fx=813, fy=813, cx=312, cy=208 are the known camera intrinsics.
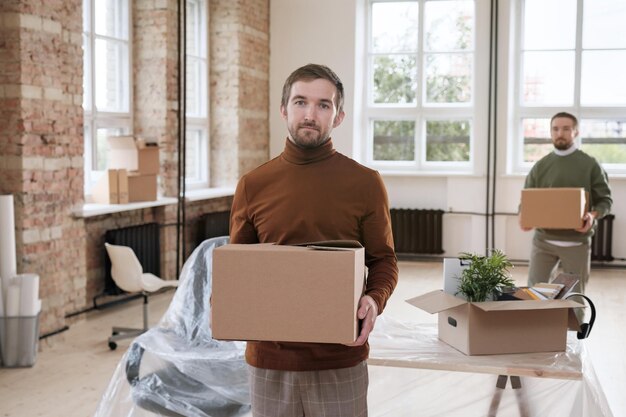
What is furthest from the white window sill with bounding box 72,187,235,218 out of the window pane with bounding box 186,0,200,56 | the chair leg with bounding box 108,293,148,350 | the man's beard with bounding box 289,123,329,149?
the man's beard with bounding box 289,123,329,149

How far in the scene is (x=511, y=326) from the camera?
2855 millimetres

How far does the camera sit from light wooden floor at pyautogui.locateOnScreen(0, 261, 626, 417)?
436cm

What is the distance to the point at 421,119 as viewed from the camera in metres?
9.68

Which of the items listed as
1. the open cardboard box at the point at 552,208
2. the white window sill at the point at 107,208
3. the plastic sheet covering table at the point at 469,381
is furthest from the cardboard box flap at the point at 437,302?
the white window sill at the point at 107,208

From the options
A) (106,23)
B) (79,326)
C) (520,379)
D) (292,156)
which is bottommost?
(79,326)

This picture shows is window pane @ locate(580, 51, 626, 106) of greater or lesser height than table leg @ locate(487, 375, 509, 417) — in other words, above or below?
above

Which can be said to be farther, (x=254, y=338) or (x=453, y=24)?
(x=453, y=24)

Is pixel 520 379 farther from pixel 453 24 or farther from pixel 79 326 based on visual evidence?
pixel 453 24

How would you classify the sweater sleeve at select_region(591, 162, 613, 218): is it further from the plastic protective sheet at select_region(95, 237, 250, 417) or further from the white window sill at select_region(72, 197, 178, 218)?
the white window sill at select_region(72, 197, 178, 218)

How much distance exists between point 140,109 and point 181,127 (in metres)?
0.43

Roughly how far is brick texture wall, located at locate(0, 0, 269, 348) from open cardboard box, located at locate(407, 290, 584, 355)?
11.4 feet

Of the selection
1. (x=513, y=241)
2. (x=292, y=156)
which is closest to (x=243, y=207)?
(x=292, y=156)

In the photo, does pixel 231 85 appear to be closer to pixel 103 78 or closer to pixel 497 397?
pixel 103 78

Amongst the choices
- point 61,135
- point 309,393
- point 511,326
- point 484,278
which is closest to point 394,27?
point 61,135
